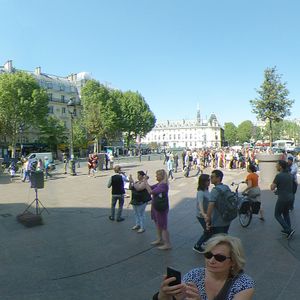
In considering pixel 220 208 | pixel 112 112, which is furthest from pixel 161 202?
pixel 112 112

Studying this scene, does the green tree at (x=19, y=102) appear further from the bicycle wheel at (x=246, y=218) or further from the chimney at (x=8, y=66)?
the bicycle wheel at (x=246, y=218)

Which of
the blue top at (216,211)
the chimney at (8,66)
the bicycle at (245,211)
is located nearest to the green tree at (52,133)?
the chimney at (8,66)

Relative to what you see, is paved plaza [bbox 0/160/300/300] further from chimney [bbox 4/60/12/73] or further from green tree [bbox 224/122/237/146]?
green tree [bbox 224/122/237/146]

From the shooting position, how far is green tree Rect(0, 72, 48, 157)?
4319 cm

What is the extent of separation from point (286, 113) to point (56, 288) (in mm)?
24492

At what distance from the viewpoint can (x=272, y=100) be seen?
25.1m

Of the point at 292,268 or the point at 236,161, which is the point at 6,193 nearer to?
the point at 292,268

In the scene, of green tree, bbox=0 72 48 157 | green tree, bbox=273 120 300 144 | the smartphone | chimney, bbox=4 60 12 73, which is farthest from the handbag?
green tree, bbox=273 120 300 144

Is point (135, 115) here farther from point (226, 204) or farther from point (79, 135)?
point (226, 204)

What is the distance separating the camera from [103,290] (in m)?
5.00

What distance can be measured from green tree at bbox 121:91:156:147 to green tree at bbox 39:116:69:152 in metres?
12.5

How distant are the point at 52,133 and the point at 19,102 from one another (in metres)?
10.5

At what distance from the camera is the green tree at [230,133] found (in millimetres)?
149125

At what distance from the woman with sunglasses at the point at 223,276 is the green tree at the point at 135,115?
61547 millimetres
